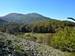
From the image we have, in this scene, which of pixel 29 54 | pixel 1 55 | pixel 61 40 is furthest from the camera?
Answer: pixel 61 40

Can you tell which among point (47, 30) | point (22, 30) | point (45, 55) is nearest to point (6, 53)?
point (45, 55)

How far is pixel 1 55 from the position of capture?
18.6 meters

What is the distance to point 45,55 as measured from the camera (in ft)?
78.7

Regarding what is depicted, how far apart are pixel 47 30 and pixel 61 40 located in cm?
8681

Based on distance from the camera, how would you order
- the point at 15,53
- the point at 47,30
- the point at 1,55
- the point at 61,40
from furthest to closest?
the point at 47,30 < the point at 61,40 < the point at 15,53 < the point at 1,55

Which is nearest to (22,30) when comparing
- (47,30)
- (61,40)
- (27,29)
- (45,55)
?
(27,29)

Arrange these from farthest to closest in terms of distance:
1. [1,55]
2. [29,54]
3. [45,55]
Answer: [45,55]
[29,54]
[1,55]

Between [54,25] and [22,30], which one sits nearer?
[54,25]

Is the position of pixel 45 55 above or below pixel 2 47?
below

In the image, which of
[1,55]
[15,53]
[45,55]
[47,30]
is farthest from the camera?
[47,30]

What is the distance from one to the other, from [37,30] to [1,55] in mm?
135334

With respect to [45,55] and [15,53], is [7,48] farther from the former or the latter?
[45,55]

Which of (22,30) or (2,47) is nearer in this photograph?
(2,47)

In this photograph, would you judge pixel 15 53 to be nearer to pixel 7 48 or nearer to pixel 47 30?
pixel 7 48
